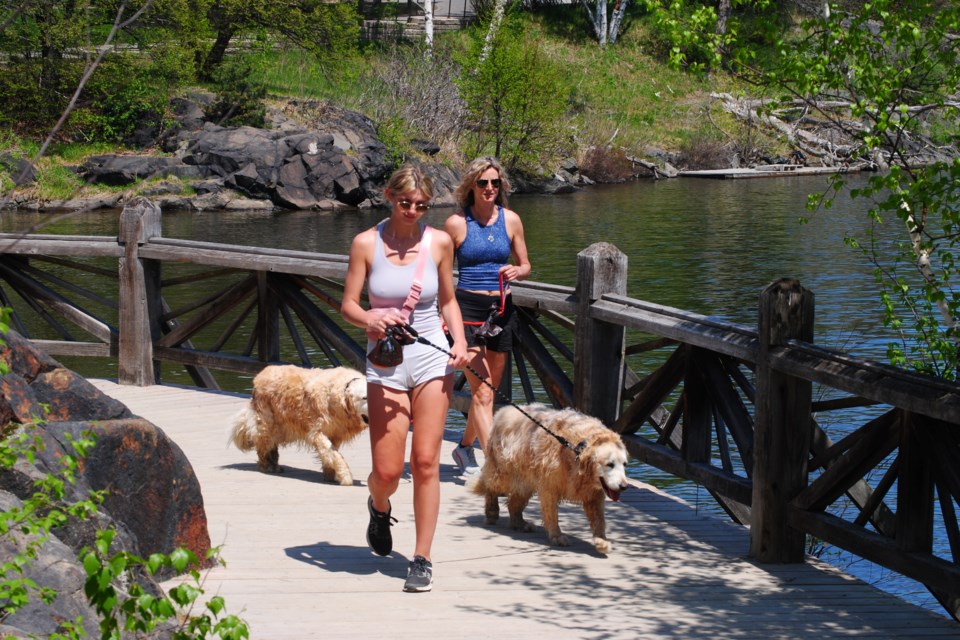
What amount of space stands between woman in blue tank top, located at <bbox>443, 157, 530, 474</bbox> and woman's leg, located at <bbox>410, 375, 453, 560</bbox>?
4.86ft

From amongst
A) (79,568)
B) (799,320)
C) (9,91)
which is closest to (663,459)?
(799,320)

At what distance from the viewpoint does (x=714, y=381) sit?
7.12 metres

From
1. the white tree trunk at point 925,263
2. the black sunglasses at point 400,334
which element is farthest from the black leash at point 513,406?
the white tree trunk at point 925,263

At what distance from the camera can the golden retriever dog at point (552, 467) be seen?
246 inches

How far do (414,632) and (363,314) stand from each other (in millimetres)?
1419

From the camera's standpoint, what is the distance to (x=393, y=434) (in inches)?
225

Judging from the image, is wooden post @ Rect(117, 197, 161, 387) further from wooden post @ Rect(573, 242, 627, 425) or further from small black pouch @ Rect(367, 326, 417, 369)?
small black pouch @ Rect(367, 326, 417, 369)

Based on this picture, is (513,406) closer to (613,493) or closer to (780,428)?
(613,493)

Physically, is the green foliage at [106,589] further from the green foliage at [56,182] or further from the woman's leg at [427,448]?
the green foliage at [56,182]

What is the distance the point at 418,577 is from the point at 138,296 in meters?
6.10

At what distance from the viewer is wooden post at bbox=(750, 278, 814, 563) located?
629 cm

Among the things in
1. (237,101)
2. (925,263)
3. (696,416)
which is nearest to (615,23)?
(237,101)

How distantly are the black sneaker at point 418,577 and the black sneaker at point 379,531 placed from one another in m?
0.38

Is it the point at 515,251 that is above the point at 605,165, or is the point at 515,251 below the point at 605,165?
below
